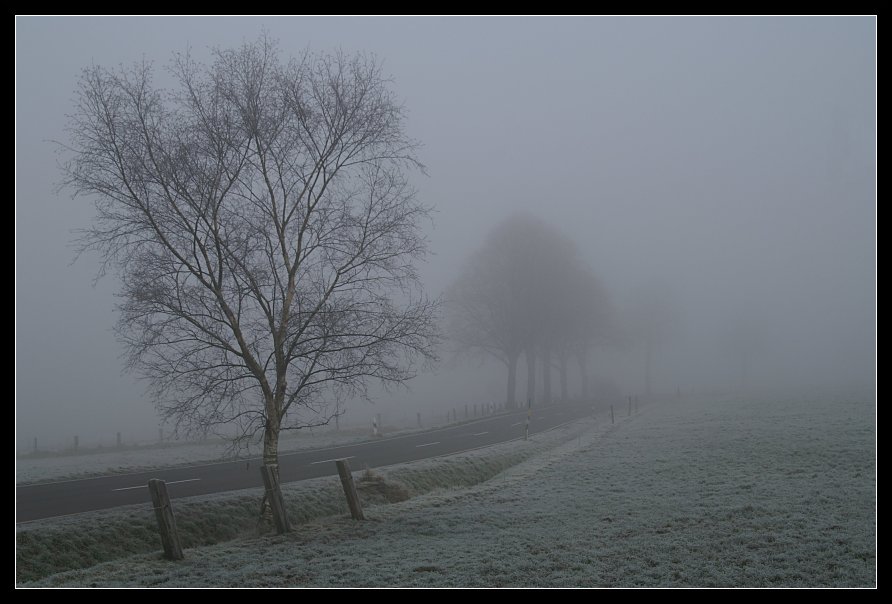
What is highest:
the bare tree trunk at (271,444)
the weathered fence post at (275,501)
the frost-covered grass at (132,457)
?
the bare tree trunk at (271,444)

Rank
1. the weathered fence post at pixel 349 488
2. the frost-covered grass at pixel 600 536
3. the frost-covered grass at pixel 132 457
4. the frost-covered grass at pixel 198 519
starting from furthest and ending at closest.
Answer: the frost-covered grass at pixel 132 457
the weathered fence post at pixel 349 488
the frost-covered grass at pixel 198 519
the frost-covered grass at pixel 600 536

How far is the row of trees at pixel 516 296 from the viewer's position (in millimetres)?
57219

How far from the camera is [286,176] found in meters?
15.3

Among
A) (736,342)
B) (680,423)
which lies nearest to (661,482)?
(680,423)

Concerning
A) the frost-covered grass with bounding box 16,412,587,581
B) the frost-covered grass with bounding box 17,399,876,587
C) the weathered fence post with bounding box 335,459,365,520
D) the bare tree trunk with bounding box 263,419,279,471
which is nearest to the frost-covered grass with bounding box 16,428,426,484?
the frost-covered grass with bounding box 16,412,587,581

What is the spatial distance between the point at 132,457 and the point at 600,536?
23427 mm

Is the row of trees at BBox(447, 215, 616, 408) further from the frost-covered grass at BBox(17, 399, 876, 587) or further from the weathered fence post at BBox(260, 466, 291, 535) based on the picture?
the weathered fence post at BBox(260, 466, 291, 535)

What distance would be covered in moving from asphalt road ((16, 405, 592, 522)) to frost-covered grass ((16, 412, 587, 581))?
1373 millimetres

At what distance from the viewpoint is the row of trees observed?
5722 centimetres

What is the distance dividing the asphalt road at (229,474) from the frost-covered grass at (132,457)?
2.88ft

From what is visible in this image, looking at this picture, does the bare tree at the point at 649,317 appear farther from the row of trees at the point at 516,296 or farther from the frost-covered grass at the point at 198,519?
the frost-covered grass at the point at 198,519

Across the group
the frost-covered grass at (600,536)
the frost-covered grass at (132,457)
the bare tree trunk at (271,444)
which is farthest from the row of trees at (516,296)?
the bare tree trunk at (271,444)

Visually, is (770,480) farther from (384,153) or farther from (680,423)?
(680,423)
